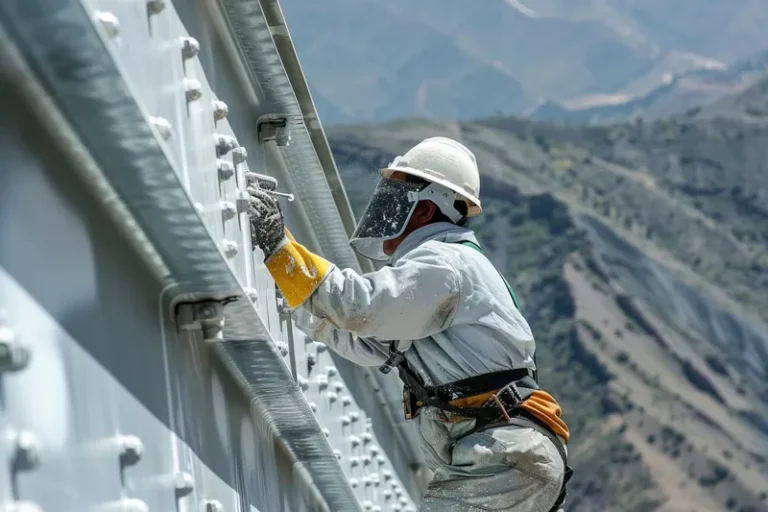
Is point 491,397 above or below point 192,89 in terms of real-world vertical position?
below

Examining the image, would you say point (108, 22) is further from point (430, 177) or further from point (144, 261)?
point (430, 177)

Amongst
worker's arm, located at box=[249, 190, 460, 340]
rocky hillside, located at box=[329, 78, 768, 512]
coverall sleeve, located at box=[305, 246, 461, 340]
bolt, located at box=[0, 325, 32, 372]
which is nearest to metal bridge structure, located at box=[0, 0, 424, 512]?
bolt, located at box=[0, 325, 32, 372]

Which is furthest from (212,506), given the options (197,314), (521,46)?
(521,46)

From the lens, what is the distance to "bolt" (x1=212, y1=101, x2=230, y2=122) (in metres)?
3.54

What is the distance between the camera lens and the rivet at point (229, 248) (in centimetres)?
334

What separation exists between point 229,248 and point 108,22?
102 cm

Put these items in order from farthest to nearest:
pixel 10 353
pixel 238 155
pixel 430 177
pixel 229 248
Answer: pixel 430 177
pixel 238 155
pixel 229 248
pixel 10 353

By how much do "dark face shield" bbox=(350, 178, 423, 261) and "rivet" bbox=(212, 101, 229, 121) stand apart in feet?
3.08

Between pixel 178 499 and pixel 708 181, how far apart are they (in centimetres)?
9167

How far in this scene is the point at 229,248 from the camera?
3395 mm

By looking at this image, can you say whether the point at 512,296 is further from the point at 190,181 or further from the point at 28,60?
the point at 28,60

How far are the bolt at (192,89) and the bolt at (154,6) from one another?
9.6 inches

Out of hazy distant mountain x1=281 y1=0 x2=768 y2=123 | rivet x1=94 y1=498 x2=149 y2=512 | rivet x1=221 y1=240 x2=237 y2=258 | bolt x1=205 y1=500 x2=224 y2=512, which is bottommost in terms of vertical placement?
hazy distant mountain x1=281 y1=0 x2=768 y2=123

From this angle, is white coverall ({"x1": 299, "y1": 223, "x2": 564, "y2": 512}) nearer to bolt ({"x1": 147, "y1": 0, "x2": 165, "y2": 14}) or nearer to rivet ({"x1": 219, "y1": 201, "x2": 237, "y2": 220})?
rivet ({"x1": 219, "y1": 201, "x2": 237, "y2": 220})
